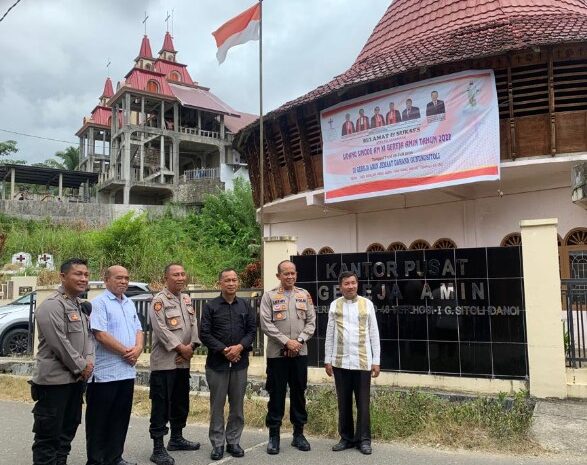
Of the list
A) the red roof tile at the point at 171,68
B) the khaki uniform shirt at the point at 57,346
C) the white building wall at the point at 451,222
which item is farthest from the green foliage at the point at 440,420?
the red roof tile at the point at 171,68

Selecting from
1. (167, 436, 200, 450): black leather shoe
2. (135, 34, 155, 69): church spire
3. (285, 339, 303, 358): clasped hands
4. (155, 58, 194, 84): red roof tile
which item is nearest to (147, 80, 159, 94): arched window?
(155, 58, 194, 84): red roof tile

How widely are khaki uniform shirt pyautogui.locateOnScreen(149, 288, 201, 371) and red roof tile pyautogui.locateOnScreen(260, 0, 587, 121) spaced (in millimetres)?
8624

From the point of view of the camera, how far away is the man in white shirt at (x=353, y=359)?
5.04m

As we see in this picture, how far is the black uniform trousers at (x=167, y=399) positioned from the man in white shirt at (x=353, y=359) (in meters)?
1.44

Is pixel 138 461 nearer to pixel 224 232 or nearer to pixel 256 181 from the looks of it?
pixel 256 181

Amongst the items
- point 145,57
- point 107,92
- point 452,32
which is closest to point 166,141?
point 145,57

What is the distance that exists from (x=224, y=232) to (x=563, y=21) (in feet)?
67.1

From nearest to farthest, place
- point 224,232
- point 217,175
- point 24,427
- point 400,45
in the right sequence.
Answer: point 24,427 < point 400,45 < point 224,232 < point 217,175

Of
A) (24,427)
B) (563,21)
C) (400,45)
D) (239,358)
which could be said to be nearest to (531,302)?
(239,358)

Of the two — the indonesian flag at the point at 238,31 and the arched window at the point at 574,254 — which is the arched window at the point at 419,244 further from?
the indonesian flag at the point at 238,31

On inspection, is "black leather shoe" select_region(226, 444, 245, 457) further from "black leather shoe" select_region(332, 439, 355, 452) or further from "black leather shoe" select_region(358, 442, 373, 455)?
"black leather shoe" select_region(358, 442, 373, 455)

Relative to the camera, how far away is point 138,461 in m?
4.91

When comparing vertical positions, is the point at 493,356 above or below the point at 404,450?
above

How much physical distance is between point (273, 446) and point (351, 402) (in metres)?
0.84
